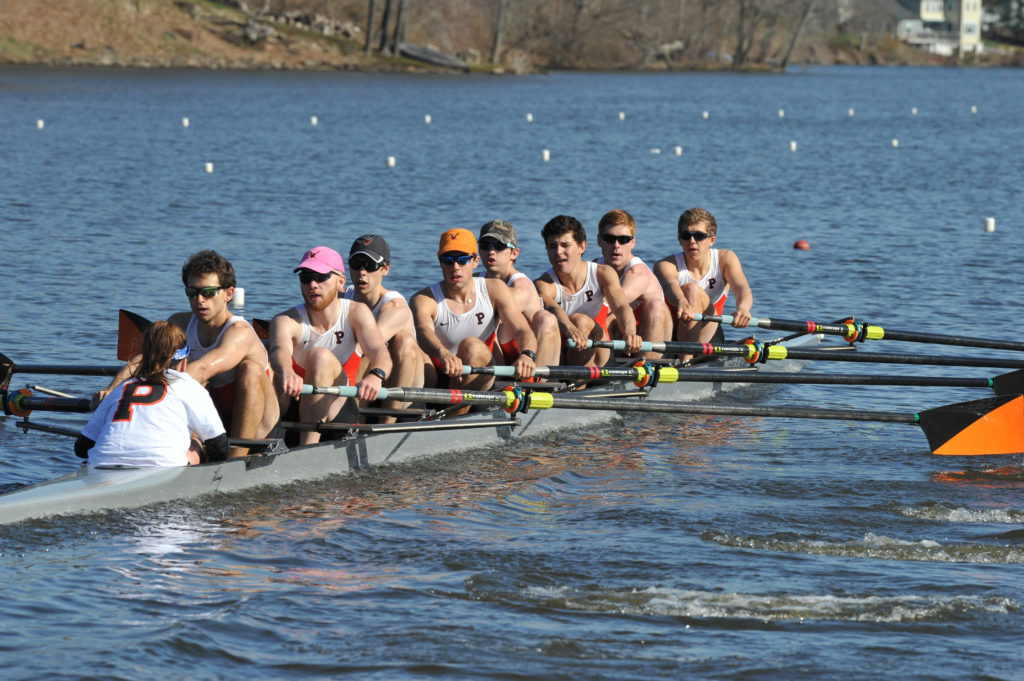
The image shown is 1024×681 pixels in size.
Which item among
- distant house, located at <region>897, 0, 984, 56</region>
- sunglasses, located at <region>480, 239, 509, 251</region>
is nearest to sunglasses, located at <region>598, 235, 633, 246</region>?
sunglasses, located at <region>480, 239, 509, 251</region>

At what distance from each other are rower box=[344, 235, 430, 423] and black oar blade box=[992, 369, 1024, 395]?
540cm

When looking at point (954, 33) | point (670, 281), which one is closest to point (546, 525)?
point (670, 281)

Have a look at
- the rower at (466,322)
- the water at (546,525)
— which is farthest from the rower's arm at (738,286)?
the rower at (466,322)

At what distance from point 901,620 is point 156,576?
380cm

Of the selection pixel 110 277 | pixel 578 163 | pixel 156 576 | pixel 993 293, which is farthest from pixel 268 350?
pixel 578 163

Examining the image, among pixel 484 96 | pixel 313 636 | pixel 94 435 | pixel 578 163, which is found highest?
pixel 484 96

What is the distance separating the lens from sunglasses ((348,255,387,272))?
30.0 feet

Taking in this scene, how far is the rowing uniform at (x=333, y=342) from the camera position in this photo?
8930 millimetres

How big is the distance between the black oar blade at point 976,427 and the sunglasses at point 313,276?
4.58m

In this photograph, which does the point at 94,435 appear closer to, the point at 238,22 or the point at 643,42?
the point at 238,22

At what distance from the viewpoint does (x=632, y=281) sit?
11.6m

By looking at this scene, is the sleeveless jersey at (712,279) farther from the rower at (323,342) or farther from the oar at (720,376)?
the rower at (323,342)

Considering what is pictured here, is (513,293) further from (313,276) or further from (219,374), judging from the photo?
(219,374)

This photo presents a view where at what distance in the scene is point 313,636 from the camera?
255 inches
